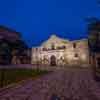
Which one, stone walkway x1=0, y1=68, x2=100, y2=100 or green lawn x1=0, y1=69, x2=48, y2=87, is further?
green lawn x1=0, y1=69, x2=48, y2=87

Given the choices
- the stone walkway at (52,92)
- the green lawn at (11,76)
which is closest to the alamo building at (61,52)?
the green lawn at (11,76)

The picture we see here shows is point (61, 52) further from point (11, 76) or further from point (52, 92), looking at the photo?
point (52, 92)

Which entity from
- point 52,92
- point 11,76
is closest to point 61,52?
point 11,76

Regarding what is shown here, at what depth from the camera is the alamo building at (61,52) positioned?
138 ft

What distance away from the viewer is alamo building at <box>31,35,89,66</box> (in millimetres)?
41922

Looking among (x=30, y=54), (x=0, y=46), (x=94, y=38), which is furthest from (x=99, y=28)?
(x=30, y=54)

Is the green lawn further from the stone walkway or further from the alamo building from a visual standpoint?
the alamo building

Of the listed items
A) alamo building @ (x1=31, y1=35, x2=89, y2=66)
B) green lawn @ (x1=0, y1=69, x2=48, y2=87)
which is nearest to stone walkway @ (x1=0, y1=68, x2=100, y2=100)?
green lawn @ (x1=0, y1=69, x2=48, y2=87)

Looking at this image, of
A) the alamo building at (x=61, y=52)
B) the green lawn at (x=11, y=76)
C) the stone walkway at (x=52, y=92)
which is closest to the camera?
the stone walkway at (x=52, y=92)

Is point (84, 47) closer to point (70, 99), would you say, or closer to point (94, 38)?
point (94, 38)

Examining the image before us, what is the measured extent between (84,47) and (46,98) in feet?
117

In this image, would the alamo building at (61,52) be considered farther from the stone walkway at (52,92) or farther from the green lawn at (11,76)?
the stone walkway at (52,92)

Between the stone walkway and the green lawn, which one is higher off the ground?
the green lawn

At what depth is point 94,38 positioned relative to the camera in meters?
16.7
